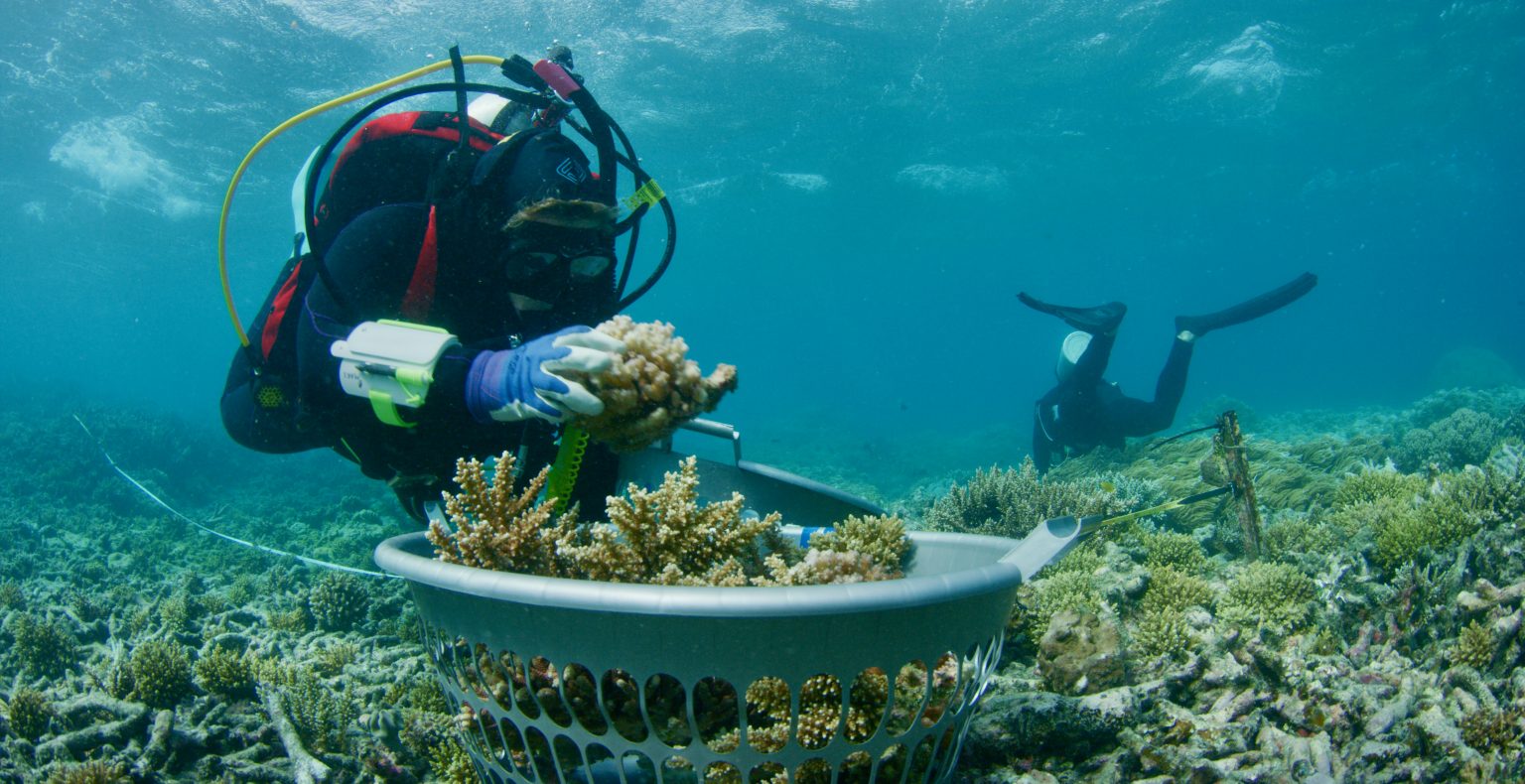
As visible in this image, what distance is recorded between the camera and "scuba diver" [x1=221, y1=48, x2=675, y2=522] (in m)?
2.79

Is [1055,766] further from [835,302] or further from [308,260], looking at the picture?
[835,302]

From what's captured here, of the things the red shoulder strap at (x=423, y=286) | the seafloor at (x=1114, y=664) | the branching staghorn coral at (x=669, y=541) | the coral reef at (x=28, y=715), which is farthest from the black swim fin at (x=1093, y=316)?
the coral reef at (x=28, y=715)

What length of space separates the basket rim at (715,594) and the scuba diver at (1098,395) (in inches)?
A: 449

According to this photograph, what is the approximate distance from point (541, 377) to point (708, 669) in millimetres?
1011

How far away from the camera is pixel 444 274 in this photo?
3154mm

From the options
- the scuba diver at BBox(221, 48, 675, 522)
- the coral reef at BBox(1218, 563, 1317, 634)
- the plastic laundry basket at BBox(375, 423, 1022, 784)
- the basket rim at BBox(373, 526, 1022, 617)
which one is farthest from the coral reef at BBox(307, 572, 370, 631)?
the coral reef at BBox(1218, 563, 1317, 634)

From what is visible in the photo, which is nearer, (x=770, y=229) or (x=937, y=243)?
(x=770, y=229)

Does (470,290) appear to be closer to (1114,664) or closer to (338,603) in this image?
(338,603)

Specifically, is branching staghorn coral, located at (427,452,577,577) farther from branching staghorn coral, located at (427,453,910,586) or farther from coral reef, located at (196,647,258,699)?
coral reef, located at (196,647,258,699)

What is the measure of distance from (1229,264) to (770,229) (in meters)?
79.9

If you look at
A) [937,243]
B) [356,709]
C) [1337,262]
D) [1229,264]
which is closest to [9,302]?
[937,243]

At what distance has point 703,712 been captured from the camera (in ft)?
5.43

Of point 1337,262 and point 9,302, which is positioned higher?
point 1337,262

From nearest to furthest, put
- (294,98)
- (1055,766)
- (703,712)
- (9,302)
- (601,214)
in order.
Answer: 1. (703,712)
2. (1055,766)
3. (601,214)
4. (294,98)
5. (9,302)
